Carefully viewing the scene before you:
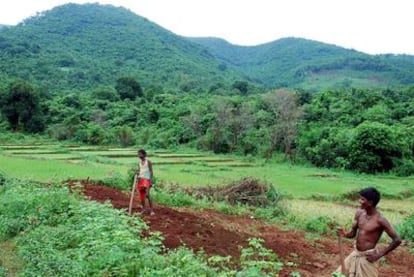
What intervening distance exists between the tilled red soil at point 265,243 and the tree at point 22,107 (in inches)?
1504

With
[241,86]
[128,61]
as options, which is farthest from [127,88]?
[128,61]

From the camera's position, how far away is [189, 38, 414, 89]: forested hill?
320 feet

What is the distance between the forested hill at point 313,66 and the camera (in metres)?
97.6

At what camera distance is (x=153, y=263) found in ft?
24.5

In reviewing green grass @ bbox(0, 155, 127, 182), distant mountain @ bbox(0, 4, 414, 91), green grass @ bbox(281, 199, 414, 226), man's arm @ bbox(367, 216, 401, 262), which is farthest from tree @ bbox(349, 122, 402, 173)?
distant mountain @ bbox(0, 4, 414, 91)

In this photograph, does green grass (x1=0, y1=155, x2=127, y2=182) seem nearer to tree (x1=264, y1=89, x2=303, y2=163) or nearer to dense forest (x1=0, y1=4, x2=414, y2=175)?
dense forest (x1=0, y1=4, x2=414, y2=175)

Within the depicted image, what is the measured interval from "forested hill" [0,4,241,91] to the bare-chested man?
68.3m

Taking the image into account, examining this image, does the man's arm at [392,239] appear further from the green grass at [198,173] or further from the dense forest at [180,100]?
the dense forest at [180,100]

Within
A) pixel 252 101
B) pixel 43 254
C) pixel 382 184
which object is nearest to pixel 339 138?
pixel 382 184

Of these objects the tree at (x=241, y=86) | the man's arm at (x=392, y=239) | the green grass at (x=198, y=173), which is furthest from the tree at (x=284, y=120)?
the man's arm at (x=392, y=239)

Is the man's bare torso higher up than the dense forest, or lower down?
lower down

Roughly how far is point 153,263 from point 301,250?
554 cm

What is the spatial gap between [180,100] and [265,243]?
51.8 metres

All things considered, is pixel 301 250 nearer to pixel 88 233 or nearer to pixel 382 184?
pixel 88 233
